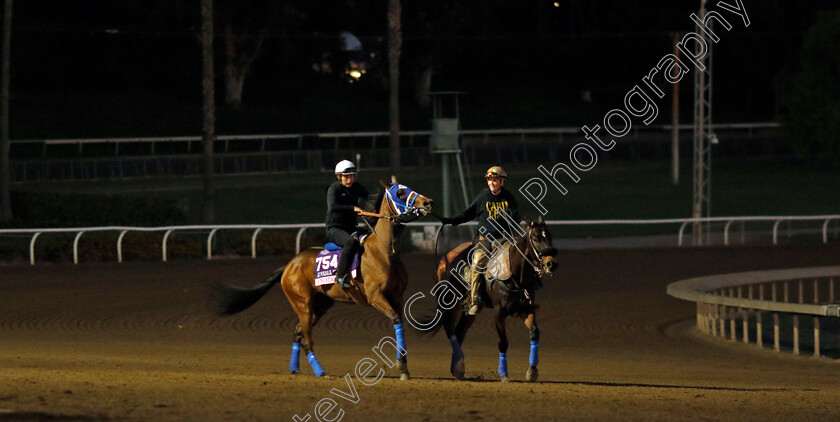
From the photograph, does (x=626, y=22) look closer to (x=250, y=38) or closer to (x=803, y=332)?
(x=250, y=38)

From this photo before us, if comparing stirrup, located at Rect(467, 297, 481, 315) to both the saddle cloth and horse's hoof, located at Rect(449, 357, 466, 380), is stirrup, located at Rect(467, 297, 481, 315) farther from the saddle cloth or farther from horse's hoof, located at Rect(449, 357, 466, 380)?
the saddle cloth

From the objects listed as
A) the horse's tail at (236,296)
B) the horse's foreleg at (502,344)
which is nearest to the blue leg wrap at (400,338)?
the horse's foreleg at (502,344)

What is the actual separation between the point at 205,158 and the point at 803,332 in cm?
1457

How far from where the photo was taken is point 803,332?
45.6ft

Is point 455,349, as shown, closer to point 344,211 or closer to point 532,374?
point 532,374

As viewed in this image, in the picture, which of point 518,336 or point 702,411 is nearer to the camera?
point 702,411

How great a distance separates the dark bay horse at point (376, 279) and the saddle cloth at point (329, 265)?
6 cm

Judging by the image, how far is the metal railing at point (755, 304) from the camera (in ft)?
40.2

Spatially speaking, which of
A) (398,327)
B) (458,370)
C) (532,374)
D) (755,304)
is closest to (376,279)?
(398,327)

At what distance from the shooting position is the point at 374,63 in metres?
46.7

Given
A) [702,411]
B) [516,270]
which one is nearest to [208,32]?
[516,270]

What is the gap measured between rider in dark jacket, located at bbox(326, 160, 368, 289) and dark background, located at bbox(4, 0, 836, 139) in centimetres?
2817

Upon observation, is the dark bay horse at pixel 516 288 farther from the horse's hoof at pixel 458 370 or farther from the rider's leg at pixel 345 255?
the rider's leg at pixel 345 255

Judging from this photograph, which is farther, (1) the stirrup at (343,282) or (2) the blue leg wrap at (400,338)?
(1) the stirrup at (343,282)
